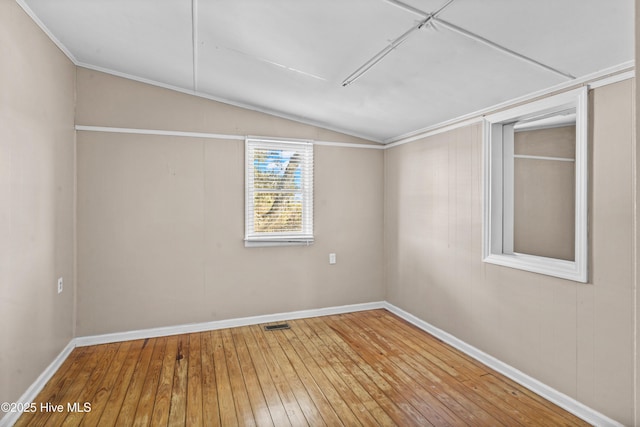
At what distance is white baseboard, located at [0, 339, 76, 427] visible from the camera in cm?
210

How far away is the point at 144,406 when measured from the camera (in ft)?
7.68

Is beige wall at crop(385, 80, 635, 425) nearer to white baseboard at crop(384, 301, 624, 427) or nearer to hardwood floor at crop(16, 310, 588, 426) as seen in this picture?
white baseboard at crop(384, 301, 624, 427)

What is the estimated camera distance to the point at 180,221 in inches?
143

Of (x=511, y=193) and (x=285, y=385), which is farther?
(x=511, y=193)

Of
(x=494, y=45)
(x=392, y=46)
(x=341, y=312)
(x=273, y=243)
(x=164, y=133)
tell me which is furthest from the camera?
(x=341, y=312)

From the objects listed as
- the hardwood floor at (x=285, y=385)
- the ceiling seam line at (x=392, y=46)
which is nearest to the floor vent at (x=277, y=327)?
the hardwood floor at (x=285, y=385)

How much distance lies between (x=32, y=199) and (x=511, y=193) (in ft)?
12.6

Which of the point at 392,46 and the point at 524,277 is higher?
the point at 392,46

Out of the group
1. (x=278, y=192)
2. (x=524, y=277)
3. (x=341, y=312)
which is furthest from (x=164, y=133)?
(x=524, y=277)

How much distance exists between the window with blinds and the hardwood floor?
3.82 ft

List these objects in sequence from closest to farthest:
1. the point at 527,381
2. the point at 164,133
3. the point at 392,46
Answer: the point at 392,46
the point at 527,381
the point at 164,133

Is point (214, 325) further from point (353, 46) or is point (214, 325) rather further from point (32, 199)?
point (353, 46)

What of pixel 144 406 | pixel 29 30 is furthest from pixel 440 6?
pixel 144 406

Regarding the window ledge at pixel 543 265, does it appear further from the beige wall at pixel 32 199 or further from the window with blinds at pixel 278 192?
the beige wall at pixel 32 199
